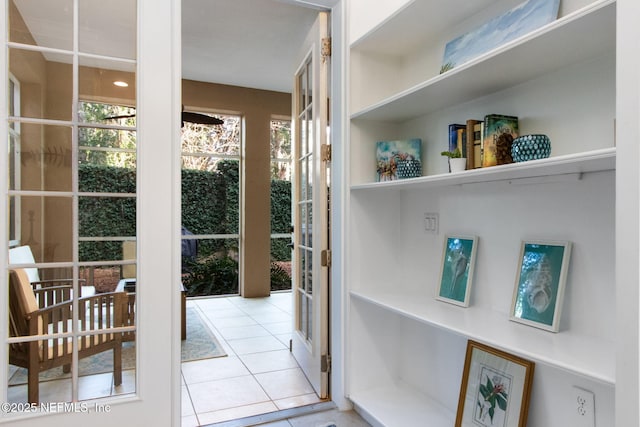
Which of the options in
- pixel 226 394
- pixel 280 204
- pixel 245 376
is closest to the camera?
pixel 226 394

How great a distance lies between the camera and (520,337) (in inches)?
56.6

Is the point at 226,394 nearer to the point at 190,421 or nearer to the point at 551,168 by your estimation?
the point at 190,421

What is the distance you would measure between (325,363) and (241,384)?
659 millimetres

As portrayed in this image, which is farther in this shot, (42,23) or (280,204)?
(280,204)

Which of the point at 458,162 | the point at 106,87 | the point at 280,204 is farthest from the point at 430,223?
the point at 280,204

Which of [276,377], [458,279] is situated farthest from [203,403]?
[458,279]

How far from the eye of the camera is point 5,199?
1.67 m

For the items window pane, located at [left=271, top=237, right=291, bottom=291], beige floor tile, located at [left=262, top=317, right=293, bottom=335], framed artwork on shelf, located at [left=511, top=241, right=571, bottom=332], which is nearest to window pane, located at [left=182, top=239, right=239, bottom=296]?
window pane, located at [left=271, top=237, right=291, bottom=291]

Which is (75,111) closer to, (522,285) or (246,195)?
(522,285)

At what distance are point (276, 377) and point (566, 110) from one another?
2.37 meters

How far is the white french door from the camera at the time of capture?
2.46 metres

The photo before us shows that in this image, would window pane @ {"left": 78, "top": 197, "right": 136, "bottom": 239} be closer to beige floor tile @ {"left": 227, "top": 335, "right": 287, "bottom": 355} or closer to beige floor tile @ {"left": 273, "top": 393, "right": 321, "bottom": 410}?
beige floor tile @ {"left": 273, "top": 393, "right": 321, "bottom": 410}

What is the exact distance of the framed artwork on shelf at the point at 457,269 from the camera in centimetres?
189

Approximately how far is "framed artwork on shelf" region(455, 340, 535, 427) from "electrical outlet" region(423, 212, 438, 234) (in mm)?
596
